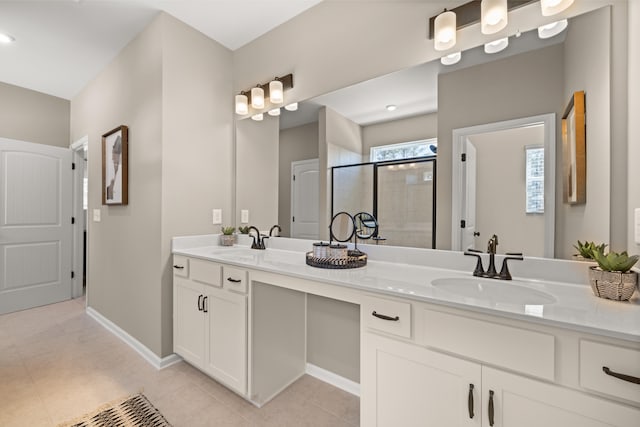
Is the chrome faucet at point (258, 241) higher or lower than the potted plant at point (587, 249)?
lower

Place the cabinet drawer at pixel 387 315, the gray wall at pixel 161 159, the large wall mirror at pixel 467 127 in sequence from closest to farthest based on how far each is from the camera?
the cabinet drawer at pixel 387 315, the large wall mirror at pixel 467 127, the gray wall at pixel 161 159

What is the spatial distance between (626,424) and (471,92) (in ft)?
4.44

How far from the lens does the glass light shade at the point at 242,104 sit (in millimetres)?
2375

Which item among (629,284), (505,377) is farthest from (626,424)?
(629,284)

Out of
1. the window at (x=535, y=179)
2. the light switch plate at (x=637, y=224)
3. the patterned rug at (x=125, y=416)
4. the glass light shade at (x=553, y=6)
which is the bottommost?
the patterned rug at (x=125, y=416)

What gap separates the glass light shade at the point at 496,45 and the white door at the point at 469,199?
16.7 inches

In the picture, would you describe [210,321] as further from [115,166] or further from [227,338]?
[115,166]

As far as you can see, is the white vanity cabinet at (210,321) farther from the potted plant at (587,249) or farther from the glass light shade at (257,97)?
the potted plant at (587,249)

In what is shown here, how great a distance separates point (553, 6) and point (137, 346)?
3.31 metres

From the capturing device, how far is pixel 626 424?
0.71m

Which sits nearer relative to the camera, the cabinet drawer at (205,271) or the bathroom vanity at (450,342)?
the bathroom vanity at (450,342)

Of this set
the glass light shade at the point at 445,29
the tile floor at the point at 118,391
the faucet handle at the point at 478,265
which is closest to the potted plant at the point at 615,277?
the faucet handle at the point at 478,265

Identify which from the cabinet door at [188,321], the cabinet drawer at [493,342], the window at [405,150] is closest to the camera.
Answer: the cabinet drawer at [493,342]

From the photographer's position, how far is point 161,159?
6.77ft
